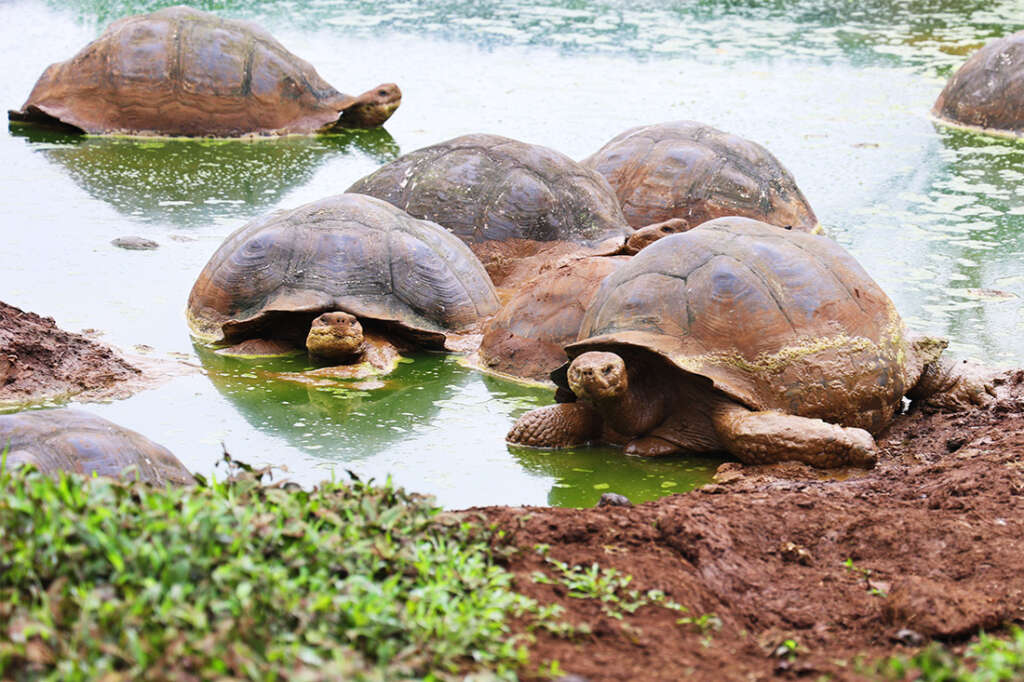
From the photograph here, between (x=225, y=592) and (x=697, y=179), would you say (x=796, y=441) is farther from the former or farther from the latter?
(x=697, y=179)

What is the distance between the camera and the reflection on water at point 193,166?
30.7 feet

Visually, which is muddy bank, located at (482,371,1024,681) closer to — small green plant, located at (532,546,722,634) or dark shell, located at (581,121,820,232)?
small green plant, located at (532,546,722,634)

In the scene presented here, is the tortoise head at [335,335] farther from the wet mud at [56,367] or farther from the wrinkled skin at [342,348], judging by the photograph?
the wet mud at [56,367]

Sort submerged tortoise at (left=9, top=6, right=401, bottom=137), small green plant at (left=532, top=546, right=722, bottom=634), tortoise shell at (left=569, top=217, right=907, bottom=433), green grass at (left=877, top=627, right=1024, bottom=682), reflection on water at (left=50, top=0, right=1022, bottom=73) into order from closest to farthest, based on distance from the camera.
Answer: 1. green grass at (left=877, top=627, right=1024, bottom=682)
2. small green plant at (left=532, top=546, right=722, bottom=634)
3. tortoise shell at (left=569, top=217, right=907, bottom=433)
4. submerged tortoise at (left=9, top=6, right=401, bottom=137)
5. reflection on water at (left=50, top=0, right=1022, bottom=73)

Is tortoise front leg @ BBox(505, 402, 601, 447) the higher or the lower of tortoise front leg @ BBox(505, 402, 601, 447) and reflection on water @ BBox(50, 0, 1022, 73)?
the lower

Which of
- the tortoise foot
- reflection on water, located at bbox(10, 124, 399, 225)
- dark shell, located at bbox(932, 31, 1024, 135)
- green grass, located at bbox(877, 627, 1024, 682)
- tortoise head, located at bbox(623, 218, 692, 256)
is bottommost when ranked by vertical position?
the tortoise foot

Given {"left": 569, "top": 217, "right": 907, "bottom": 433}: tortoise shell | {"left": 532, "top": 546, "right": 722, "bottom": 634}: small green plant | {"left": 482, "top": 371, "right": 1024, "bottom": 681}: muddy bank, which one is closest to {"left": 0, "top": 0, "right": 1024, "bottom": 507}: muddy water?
{"left": 569, "top": 217, "right": 907, "bottom": 433}: tortoise shell

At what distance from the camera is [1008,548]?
12.1 feet

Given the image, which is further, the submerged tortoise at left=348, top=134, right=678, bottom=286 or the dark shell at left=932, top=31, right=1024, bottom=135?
the dark shell at left=932, top=31, right=1024, bottom=135

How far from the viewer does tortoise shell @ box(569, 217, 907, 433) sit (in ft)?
17.0

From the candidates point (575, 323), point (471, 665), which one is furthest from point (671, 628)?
point (575, 323)

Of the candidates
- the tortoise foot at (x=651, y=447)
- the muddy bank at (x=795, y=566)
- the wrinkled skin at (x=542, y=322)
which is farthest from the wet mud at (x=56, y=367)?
the muddy bank at (x=795, y=566)

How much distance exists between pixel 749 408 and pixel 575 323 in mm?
1244

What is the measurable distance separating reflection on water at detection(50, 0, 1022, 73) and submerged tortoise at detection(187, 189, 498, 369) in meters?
9.52
